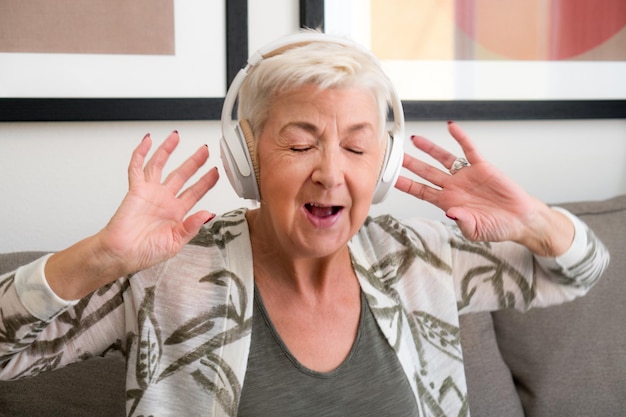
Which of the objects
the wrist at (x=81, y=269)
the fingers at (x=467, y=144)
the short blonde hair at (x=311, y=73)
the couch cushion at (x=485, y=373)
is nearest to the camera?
the wrist at (x=81, y=269)

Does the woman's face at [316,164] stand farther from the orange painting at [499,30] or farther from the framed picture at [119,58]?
the orange painting at [499,30]

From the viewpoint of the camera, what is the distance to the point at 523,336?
1780mm

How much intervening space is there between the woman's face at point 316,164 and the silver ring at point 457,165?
9.9 inches

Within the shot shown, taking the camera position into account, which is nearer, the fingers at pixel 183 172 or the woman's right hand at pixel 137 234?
the woman's right hand at pixel 137 234

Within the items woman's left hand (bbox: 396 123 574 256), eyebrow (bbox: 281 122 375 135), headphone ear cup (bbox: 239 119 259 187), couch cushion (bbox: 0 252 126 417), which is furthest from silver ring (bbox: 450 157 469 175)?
couch cushion (bbox: 0 252 126 417)

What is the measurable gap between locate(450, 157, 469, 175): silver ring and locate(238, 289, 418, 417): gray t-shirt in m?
0.34

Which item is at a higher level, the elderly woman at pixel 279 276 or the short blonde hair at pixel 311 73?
the short blonde hair at pixel 311 73

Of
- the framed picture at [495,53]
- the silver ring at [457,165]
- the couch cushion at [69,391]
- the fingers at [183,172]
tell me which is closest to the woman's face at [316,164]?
the fingers at [183,172]

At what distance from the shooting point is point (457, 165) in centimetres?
145

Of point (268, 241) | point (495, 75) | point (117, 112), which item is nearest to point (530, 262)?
point (268, 241)

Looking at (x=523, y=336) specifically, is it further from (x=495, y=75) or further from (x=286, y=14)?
(x=286, y=14)

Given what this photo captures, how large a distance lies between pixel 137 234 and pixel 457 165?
0.62m

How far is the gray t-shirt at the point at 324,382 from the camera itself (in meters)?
1.24

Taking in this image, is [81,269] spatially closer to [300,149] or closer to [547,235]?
[300,149]
